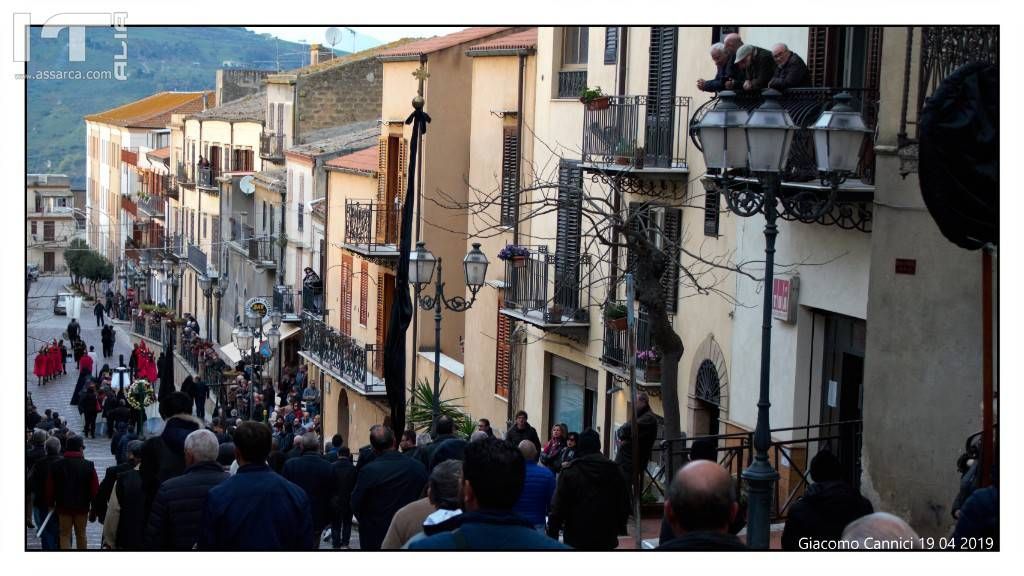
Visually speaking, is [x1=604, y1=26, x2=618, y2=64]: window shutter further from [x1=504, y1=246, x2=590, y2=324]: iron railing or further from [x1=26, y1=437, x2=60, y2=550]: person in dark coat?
[x1=26, y1=437, x2=60, y2=550]: person in dark coat

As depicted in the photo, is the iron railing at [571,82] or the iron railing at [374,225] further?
the iron railing at [374,225]

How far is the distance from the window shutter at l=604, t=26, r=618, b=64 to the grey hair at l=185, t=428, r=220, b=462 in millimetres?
12939

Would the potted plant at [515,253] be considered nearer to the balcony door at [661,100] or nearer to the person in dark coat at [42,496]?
the balcony door at [661,100]

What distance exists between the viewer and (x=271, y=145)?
48094 mm

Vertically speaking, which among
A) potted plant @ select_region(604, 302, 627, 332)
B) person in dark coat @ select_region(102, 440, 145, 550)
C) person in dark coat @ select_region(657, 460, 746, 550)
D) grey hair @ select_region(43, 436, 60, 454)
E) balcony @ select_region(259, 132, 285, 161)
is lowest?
grey hair @ select_region(43, 436, 60, 454)

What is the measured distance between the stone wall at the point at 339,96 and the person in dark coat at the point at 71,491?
30.3 meters

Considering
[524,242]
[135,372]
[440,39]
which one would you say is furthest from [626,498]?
[135,372]

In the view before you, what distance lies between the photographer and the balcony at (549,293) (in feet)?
71.4

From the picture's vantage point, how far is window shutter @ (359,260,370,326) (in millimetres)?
33688

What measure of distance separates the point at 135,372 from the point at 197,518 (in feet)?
132

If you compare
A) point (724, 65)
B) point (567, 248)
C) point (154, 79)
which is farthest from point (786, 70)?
point (154, 79)

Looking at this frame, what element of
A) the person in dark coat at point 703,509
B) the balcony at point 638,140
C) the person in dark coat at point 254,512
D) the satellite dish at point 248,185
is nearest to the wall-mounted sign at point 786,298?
the balcony at point 638,140

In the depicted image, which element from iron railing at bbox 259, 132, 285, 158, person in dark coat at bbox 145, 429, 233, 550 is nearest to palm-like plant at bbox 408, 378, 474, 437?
person in dark coat at bbox 145, 429, 233, 550

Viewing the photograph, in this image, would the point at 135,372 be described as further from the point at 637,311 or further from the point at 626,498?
the point at 626,498
